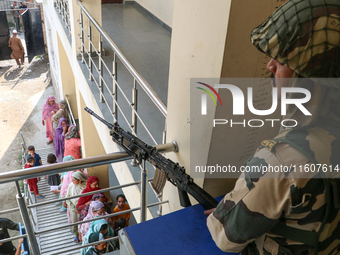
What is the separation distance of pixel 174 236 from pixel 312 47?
95cm

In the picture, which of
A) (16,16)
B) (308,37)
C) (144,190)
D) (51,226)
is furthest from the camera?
(16,16)

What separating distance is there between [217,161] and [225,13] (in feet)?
2.36

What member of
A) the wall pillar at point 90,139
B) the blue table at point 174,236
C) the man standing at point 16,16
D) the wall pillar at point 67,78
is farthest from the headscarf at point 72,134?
the man standing at point 16,16

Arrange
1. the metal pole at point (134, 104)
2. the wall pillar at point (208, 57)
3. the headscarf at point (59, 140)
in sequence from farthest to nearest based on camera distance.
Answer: the headscarf at point (59, 140), the metal pole at point (134, 104), the wall pillar at point (208, 57)

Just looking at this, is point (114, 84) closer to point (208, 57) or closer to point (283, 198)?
point (208, 57)

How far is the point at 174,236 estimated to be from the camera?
1298 millimetres

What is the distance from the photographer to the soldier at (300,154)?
0.71m

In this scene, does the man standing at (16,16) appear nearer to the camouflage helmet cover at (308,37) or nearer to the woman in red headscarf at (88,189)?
the woman in red headscarf at (88,189)

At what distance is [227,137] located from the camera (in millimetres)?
1458

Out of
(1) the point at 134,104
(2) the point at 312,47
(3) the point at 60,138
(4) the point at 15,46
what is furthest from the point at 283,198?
(4) the point at 15,46

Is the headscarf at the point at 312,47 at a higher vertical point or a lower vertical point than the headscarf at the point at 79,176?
higher

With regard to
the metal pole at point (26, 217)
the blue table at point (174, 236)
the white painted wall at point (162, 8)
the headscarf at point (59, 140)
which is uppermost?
the white painted wall at point (162, 8)

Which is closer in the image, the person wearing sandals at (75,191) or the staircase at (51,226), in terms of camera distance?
the staircase at (51,226)

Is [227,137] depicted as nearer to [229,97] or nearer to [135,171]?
[229,97]
